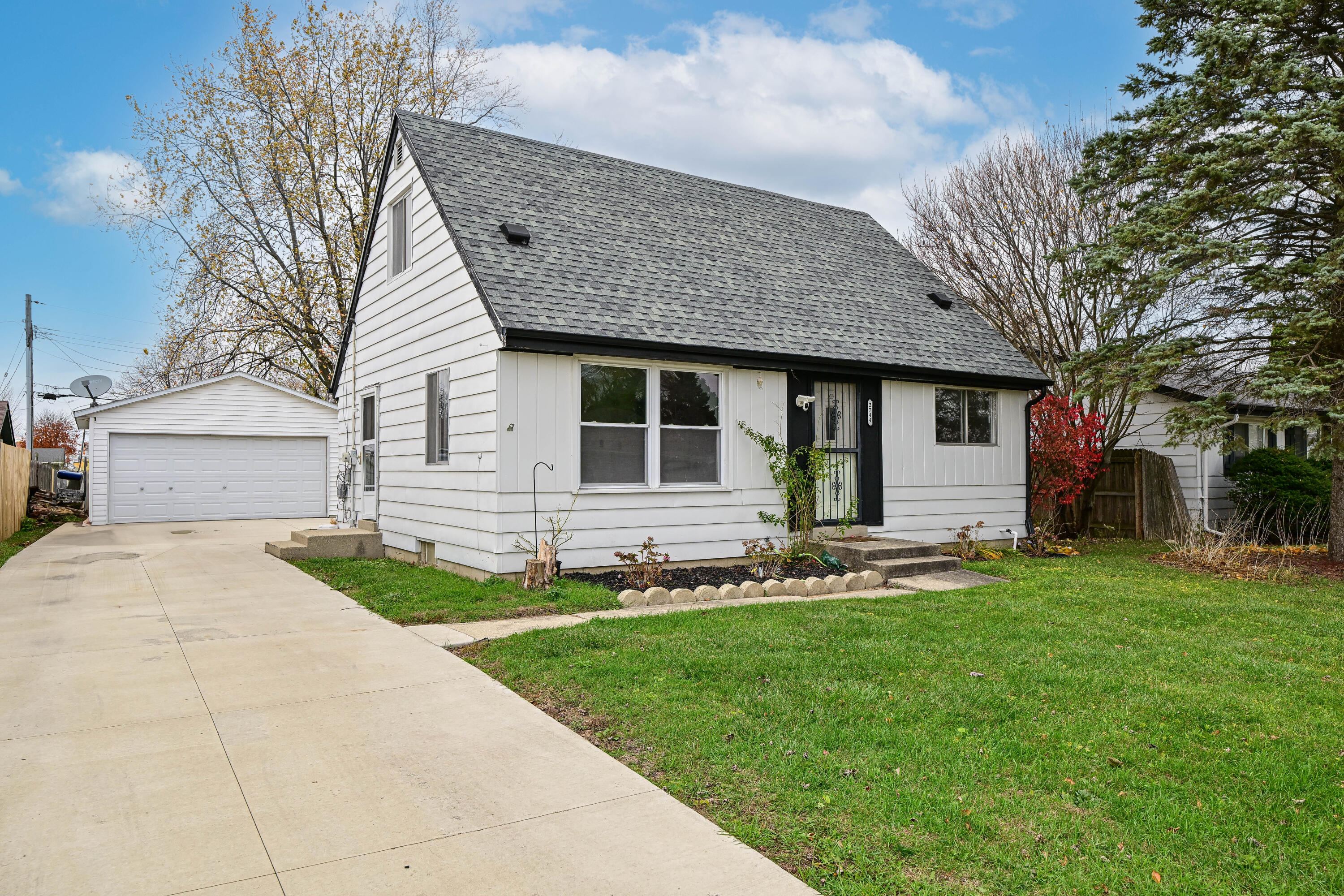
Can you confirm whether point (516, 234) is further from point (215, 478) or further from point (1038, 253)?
point (215, 478)

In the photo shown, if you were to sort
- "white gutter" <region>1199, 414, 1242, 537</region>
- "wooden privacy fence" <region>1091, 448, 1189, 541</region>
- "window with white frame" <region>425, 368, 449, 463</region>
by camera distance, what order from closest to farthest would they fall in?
"window with white frame" <region>425, 368, 449, 463</region>, "wooden privacy fence" <region>1091, 448, 1189, 541</region>, "white gutter" <region>1199, 414, 1242, 537</region>

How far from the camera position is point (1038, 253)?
1557cm

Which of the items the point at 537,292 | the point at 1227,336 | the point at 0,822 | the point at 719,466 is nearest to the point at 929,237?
the point at 1227,336

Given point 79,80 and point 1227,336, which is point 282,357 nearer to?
point 79,80

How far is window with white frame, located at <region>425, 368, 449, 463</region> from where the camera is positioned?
32.9ft

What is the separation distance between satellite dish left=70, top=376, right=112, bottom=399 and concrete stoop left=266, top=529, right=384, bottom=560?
46.4ft

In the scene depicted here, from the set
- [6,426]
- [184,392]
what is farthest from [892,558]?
[6,426]

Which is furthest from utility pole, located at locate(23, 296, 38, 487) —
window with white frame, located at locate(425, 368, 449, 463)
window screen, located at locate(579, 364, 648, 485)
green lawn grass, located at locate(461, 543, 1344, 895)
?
green lawn grass, located at locate(461, 543, 1344, 895)

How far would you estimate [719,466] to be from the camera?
31.9ft

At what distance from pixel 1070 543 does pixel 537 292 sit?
958 cm

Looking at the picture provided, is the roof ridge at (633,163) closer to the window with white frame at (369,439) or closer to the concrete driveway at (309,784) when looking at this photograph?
the window with white frame at (369,439)

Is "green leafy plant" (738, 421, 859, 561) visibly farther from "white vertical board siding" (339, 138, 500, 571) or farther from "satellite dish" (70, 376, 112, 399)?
"satellite dish" (70, 376, 112, 399)

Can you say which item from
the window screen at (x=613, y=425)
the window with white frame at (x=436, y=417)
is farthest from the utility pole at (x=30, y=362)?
the window screen at (x=613, y=425)

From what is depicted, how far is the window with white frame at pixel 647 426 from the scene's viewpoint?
8.96 m
